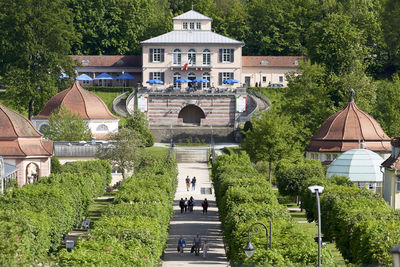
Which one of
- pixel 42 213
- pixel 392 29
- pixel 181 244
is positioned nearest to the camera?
pixel 42 213

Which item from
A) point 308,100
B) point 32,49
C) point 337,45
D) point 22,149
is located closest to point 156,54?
point 32,49

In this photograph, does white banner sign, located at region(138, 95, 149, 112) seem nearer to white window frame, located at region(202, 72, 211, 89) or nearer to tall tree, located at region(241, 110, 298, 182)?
white window frame, located at region(202, 72, 211, 89)

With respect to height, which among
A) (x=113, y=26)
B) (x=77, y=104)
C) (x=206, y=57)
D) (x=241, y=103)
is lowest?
(x=77, y=104)

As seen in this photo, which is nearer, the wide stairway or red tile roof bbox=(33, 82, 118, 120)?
the wide stairway

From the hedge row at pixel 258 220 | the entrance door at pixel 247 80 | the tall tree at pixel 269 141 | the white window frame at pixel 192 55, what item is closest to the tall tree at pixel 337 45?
the tall tree at pixel 269 141

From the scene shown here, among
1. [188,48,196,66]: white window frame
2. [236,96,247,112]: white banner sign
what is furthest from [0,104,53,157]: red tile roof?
[188,48,196,66]: white window frame

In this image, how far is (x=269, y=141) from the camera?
77.4 metres

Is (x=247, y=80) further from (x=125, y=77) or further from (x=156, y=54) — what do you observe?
(x=125, y=77)

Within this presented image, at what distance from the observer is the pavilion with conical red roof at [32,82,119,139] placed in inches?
3499

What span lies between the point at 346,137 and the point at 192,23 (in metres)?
40.5

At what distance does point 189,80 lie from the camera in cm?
10812

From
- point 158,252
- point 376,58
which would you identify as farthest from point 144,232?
point 376,58

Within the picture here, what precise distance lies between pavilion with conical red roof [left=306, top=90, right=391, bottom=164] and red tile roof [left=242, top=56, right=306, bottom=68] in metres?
34.4

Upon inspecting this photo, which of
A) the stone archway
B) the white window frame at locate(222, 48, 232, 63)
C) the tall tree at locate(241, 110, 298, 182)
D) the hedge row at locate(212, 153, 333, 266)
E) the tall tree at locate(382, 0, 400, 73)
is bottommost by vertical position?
the hedge row at locate(212, 153, 333, 266)
